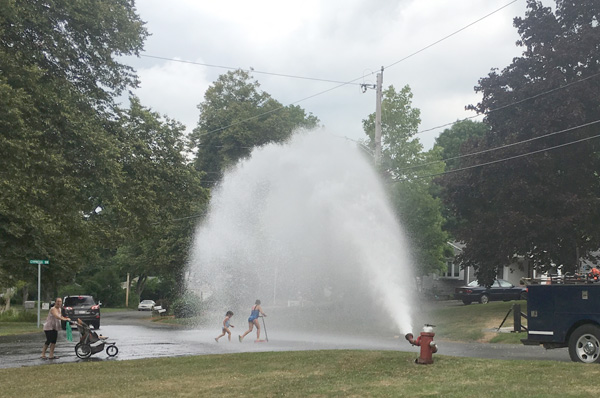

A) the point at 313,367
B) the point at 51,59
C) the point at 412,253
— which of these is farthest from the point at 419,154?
the point at 313,367

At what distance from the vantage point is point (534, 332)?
1627 centimetres

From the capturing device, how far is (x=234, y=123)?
5975 centimetres

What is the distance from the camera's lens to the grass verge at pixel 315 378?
38.7ft

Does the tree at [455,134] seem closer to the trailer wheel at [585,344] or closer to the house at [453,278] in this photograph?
the house at [453,278]

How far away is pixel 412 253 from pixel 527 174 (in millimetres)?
8127

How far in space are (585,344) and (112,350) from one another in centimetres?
1302

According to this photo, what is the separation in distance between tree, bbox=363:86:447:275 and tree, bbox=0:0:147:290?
50.2 ft

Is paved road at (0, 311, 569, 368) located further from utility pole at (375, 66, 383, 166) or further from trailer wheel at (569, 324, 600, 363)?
utility pole at (375, 66, 383, 166)

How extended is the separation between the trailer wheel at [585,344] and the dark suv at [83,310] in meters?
26.8

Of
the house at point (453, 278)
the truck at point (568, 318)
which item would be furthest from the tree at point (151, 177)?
the house at point (453, 278)

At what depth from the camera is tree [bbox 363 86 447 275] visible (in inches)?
1479

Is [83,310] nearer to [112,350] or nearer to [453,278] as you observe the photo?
[112,350]

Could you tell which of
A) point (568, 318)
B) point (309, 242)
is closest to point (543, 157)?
point (309, 242)

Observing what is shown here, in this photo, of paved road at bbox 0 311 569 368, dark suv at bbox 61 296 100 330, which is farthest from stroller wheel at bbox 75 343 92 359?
dark suv at bbox 61 296 100 330
